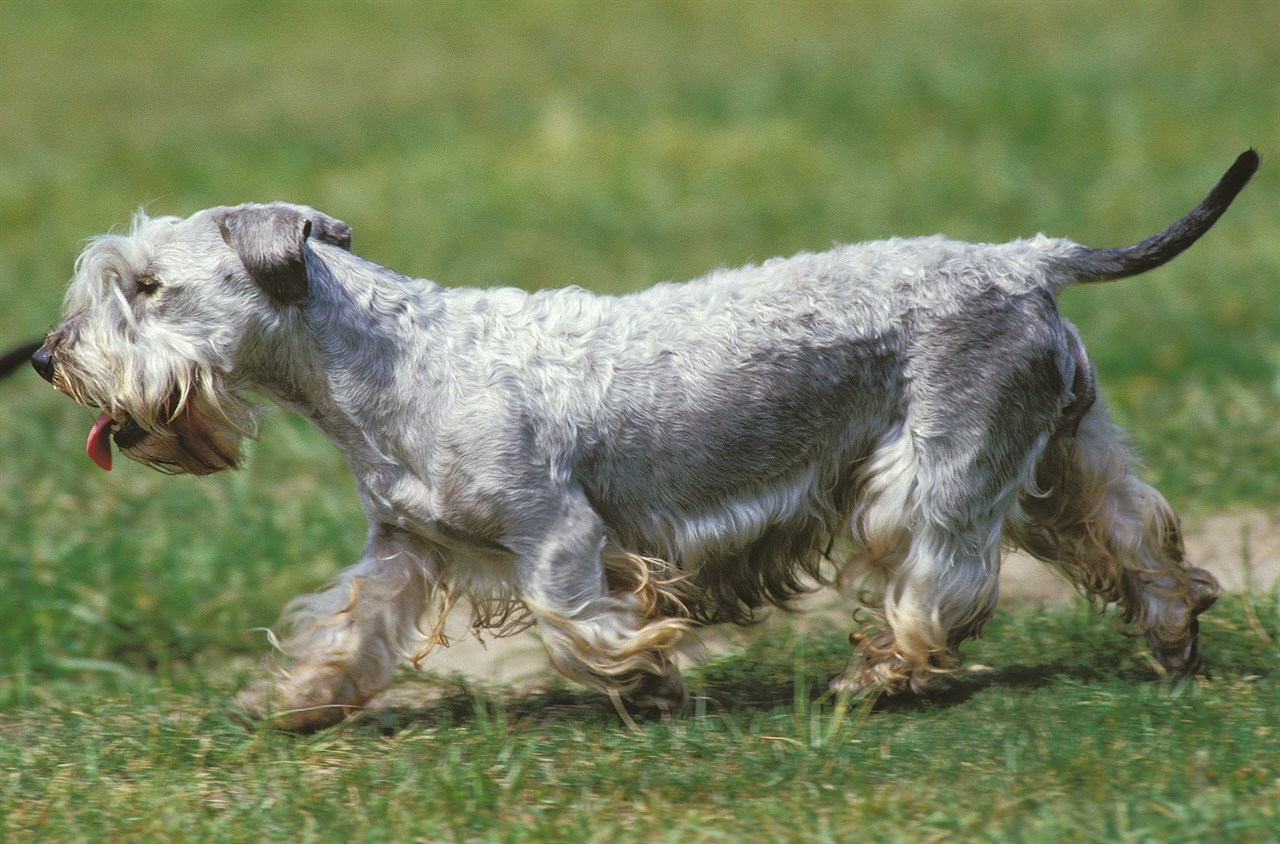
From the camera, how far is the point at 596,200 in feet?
39.9

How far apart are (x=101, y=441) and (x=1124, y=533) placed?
3020 millimetres

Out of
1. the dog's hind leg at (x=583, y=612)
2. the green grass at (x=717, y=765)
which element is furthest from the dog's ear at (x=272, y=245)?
the green grass at (x=717, y=765)

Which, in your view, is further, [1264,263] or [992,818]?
[1264,263]

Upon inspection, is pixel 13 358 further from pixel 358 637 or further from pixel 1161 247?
pixel 1161 247

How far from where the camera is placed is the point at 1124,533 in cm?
476

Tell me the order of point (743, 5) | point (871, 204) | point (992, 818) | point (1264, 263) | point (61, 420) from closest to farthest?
1. point (992, 818)
2. point (61, 420)
3. point (1264, 263)
4. point (871, 204)
5. point (743, 5)

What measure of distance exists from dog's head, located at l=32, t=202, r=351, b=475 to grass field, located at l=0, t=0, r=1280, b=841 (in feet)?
3.24

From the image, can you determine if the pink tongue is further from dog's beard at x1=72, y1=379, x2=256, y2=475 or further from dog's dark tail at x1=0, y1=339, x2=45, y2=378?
dog's dark tail at x1=0, y1=339, x2=45, y2=378

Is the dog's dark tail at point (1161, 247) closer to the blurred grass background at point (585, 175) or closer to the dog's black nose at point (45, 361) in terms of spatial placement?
the blurred grass background at point (585, 175)

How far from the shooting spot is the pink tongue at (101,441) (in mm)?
4520

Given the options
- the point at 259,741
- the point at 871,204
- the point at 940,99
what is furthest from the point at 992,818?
the point at 940,99

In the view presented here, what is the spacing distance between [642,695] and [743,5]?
16.7 metres

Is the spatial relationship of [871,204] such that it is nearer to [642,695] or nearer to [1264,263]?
[1264,263]

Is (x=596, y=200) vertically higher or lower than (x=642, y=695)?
higher
